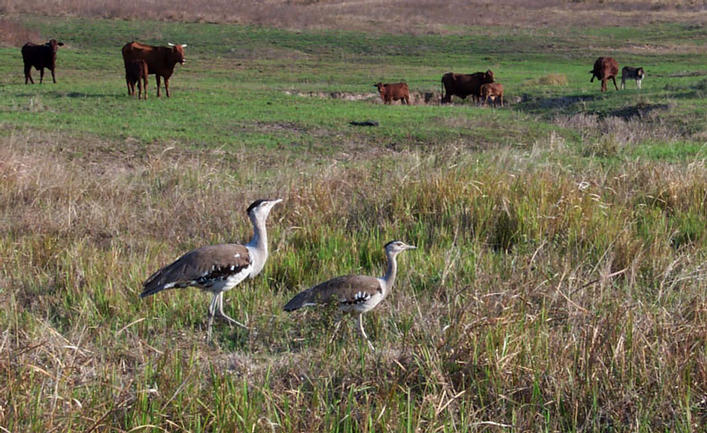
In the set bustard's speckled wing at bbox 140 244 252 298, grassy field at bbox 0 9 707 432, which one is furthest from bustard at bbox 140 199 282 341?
grassy field at bbox 0 9 707 432

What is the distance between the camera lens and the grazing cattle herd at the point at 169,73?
22438mm

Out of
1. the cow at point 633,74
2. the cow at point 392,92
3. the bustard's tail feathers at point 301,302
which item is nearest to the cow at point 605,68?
the cow at point 633,74

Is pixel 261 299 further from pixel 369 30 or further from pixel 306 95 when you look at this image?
pixel 369 30

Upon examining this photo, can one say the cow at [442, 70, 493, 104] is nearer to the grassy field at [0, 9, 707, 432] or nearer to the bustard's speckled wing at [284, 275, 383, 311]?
the grassy field at [0, 9, 707, 432]

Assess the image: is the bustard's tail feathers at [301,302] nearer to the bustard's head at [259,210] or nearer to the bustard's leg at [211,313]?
the bustard's leg at [211,313]

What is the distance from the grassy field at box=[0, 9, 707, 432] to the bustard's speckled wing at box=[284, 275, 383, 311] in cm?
23

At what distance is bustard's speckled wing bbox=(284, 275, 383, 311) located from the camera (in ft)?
18.4

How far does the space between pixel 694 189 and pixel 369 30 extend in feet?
137

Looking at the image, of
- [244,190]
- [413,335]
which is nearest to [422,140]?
[244,190]

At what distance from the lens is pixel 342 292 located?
5613 mm

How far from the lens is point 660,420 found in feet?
15.0

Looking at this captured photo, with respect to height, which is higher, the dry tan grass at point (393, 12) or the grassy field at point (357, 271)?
the dry tan grass at point (393, 12)

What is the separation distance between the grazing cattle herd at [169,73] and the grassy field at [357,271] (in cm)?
450

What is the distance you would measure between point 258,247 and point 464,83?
2361 cm
